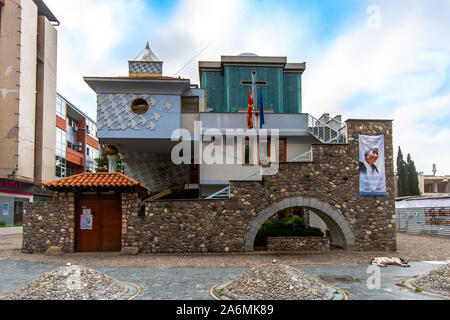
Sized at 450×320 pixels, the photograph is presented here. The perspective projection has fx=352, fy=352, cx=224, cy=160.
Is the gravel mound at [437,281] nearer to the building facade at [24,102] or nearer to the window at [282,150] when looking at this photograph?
the window at [282,150]

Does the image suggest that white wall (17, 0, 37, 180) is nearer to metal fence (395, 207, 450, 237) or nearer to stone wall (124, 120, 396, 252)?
stone wall (124, 120, 396, 252)

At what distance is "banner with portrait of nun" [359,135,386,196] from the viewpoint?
52.8ft

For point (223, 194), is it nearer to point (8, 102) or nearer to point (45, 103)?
point (8, 102)

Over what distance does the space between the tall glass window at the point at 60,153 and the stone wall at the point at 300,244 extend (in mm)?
34520

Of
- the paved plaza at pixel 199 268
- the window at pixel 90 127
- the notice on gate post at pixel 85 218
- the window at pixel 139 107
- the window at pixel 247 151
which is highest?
the window at pixel 90 127

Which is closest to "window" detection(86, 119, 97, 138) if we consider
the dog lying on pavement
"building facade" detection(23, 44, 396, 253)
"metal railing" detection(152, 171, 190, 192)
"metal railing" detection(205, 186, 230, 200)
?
"metal railing" detection(152, 171, 190, 192)

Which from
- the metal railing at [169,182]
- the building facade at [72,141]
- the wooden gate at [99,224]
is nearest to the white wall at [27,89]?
the building facade at [72,141]

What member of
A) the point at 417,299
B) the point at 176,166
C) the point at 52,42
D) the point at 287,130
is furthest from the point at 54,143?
the point at 417,299

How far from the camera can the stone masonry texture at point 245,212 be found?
15.1 m

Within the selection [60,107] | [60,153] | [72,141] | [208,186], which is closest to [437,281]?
[208,186]

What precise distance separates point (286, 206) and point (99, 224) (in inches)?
325

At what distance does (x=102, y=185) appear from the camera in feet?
47.8

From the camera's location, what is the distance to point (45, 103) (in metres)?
36.8

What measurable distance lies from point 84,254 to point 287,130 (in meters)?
12.2
